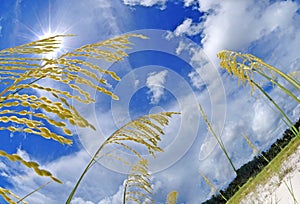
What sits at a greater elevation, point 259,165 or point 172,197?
point 259,165

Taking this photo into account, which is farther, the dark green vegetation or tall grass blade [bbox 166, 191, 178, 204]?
the dark green vegetation

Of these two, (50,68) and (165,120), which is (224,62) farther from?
(50,68)

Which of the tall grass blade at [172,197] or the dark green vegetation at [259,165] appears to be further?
the dark green vegetation at [259,165]

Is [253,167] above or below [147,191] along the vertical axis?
above

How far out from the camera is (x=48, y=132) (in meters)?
0.59

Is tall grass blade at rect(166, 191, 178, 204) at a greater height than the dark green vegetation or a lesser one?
lesser

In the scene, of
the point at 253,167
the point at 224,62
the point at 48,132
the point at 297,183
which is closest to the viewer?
the point at 48,132

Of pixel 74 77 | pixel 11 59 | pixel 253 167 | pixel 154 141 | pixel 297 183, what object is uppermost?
pixel 253 167

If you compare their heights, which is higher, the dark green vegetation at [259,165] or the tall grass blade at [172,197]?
the dark green vegetation at [259,165]

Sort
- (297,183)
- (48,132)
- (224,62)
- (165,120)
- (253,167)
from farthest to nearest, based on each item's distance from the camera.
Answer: (253,167)
(297,183)
(224,62)
(165,120)
(48,132)

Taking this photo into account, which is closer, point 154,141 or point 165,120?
point 154,141

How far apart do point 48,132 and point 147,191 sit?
86 cm

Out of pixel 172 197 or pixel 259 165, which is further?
pixel 259 165

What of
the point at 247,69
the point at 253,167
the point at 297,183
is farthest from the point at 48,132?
the point at 253,167
